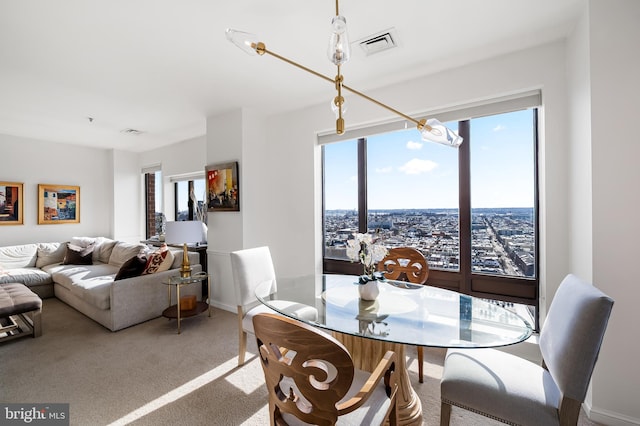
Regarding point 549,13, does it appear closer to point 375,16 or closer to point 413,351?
point 375,16

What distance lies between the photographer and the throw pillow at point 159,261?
341 centimetres

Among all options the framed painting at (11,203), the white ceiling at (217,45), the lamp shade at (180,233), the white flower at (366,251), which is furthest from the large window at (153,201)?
the white flower at (366,251)

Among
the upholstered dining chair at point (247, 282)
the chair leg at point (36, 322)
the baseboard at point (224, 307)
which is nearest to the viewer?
the upholstered dining chair at point (247, 282)

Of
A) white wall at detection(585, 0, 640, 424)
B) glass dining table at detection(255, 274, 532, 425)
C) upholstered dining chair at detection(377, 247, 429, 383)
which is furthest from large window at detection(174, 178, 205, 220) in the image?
white wall at detection(585, 0, 640, 424)

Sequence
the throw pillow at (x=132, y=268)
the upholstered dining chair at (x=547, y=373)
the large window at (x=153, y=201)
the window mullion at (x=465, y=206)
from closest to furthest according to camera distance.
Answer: the upholstered dining chair at (x=547, y=373) < the window mullion at (x=465, y=206) < the throw pillow at (x=132, y=268) < the large window at (x=153, y=201)

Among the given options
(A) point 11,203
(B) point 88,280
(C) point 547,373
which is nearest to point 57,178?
(A) point 11,203

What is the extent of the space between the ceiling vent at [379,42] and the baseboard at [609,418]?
9.05 feet

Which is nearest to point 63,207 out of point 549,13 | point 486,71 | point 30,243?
point 30,243

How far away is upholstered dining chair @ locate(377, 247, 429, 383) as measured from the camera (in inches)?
92.9

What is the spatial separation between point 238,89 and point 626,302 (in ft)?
11.4

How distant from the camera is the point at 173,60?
7.70 ft

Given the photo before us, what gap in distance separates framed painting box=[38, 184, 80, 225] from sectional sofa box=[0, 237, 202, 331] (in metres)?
0.46

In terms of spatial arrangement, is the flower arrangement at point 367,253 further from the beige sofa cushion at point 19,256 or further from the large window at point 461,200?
the beige sofa cushion at point 19,256

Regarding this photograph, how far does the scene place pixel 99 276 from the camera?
13.1 feet
